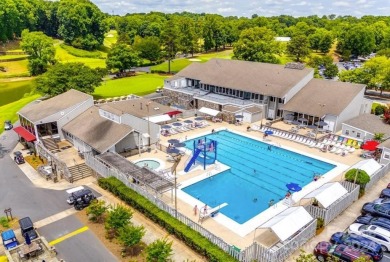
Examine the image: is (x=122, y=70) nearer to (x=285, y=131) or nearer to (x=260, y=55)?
(x=260, y=55)

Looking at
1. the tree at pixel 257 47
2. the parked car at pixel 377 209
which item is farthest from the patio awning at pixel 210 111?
the tree at pixel 257 47

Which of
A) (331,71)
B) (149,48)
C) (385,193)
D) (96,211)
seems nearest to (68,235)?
(96,211)

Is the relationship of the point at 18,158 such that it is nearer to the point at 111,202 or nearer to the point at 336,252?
the point at 111,202

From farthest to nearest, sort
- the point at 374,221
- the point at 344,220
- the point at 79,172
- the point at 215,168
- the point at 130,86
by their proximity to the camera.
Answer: the point at 130,86, the point at 215,168, the point at 79,172, the point at 344,220, the point at 374,221

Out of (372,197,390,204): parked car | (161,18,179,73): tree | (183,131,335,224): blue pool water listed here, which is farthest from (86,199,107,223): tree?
(161,18,179,73): tree

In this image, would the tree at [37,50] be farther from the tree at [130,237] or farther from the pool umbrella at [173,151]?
the tree at [130,237]

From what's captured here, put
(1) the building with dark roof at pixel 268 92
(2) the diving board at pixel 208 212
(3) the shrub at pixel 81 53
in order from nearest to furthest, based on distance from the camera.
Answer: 1. (2) the diving board at pixel 208 212
2. (1) the building with dark roof at pixel 268 92
3. (3) the shrub at pixel 81 53
